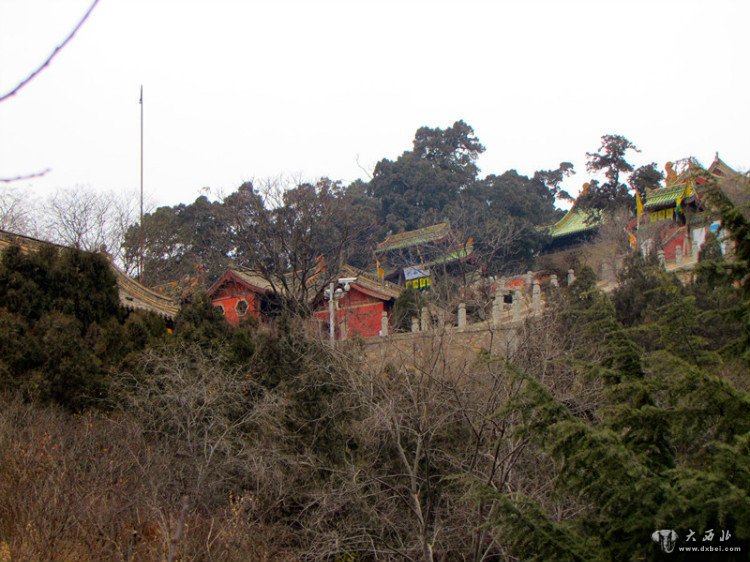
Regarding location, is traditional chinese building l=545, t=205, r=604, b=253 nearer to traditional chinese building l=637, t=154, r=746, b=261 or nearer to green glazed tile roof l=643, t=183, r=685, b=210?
traditional chinese building l=637, t=154, r=746, b=261

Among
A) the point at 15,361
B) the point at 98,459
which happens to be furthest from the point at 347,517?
the point at 15,361

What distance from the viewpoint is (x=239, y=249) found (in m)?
23.5

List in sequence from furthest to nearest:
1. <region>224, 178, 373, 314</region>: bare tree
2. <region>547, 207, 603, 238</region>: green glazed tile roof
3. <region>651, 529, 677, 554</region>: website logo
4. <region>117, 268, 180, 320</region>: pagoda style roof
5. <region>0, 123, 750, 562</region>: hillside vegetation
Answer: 1. <region>547, 207, 603, 238</region>: green glazed tile roof
2. <region>224, 178, 373, 314</region>: bare tree
3. <region>117, 268, 180, 320</region>: pagoda style roof
4. <region>0, 123, 750, 562</region>: hillside vegetation
5. <region>651, 529, 677, 554</region>: website logo

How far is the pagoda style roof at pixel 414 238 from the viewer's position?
2998 centimetres

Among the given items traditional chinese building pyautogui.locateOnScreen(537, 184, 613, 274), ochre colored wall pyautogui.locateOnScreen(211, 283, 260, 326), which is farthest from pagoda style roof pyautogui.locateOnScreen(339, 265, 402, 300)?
traditional chinese building pyautogui.locateOnScreen(537, 184, 613, 274)

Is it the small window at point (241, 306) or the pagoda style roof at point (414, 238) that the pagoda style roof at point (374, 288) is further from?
the pagoda style roof at point (414, 238)

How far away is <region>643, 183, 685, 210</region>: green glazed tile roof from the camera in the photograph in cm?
2591

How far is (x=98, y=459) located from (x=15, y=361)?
7.20 ft

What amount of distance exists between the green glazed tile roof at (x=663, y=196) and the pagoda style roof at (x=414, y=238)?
21.3 ft

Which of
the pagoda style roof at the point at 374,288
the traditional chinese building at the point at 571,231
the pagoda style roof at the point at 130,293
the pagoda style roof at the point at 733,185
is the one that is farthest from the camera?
the traditional chinese building at the point at 571,231

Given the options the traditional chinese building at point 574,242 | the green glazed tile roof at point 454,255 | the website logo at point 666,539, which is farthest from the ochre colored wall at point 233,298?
the website logo at point 666,539

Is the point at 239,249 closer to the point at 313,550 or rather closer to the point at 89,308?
the point at 89,308

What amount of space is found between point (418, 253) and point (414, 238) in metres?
4.77

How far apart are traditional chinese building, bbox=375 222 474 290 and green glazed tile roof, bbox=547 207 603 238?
5.56 m
